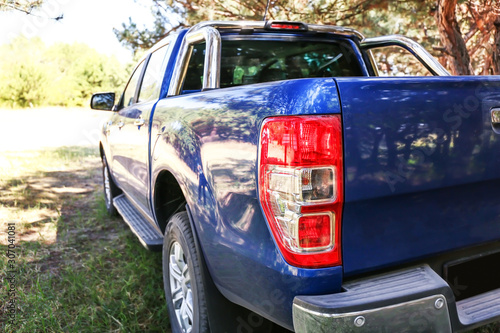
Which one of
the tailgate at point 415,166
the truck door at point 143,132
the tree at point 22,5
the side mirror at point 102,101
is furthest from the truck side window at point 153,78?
the tree at point 22,5

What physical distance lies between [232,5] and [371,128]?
8270 millimetres

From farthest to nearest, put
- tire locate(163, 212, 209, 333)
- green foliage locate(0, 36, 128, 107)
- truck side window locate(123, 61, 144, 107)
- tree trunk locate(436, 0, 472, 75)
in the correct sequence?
green foliage locate(0, 36, 128, 107) → tree trunk locate(436, 0, 472, 75) → truck side window locate(123, 61, 144, 107) → tire locate(163, 212, 209, 333)

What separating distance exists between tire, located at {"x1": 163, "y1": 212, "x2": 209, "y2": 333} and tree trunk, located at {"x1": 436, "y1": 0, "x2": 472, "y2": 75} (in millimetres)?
6231

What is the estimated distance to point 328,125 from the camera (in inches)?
57.2

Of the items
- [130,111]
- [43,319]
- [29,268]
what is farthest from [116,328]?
[130,111]

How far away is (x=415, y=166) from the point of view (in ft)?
5.10

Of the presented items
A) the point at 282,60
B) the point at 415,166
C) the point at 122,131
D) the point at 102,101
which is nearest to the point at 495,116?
the point at 415,166

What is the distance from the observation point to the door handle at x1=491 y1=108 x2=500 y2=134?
1672 mm

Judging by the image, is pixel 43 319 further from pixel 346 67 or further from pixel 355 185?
pixel 346 67

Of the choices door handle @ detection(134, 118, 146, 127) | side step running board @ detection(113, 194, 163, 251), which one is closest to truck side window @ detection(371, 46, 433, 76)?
side step running board @ detection(113, 194, 163, 251)

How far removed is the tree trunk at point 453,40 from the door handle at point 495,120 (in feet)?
19.3

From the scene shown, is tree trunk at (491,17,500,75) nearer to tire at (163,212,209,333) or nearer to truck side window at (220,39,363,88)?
truck side window at (220,39,363,88)

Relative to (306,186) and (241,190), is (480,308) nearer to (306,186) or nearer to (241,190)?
(306,186)

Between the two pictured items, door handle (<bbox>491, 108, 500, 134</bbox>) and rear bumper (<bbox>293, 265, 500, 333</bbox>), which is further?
door handle (<bbox>491, 108, 500, 134</bbox>)
